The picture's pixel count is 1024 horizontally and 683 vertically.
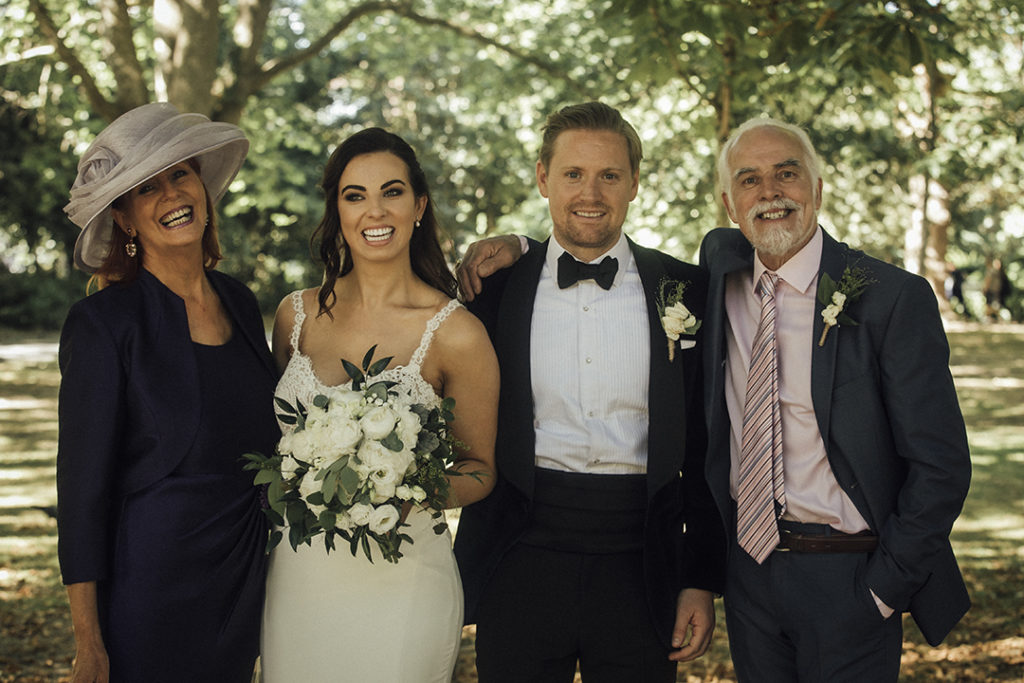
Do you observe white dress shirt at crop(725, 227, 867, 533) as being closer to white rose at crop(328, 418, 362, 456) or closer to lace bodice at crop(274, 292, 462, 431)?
lace bodice at crop(274, 292, 462, 431)

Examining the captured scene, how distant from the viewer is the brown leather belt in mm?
2896

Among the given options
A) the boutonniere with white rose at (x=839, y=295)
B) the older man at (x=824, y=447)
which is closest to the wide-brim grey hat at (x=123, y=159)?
the older man at (x=824, y=447)

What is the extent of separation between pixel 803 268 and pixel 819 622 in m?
1.19

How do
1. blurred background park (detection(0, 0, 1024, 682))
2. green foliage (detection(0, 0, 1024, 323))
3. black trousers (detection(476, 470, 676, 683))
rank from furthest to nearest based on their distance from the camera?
blurred background park (detection(0, 0, 1024, 682)), green foliage (detection(0, 0, 1024, 323)), black trousers (detection(476, 470, 676, 683))

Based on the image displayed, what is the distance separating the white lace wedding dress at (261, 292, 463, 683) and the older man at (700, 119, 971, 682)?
1.07m

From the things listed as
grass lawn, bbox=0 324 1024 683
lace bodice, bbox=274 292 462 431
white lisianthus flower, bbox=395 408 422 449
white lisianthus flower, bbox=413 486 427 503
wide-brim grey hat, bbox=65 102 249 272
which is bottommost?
grass lawn, bbox=0 324 1024 683

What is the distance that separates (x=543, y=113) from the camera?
11.5 m

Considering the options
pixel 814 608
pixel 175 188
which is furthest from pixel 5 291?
pixel 814 608

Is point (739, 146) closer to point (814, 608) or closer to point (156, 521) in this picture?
point (814, 608)

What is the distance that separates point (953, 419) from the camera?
110 inches

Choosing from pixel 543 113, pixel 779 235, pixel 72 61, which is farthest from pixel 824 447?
pixel 543 113

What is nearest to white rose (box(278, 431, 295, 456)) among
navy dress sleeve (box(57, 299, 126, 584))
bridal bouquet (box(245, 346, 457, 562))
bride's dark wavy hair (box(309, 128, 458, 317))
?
bridal bouquet (box(245, 346, 457, 562))

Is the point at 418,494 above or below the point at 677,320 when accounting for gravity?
below

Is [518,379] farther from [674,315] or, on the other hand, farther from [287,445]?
[287,445]
